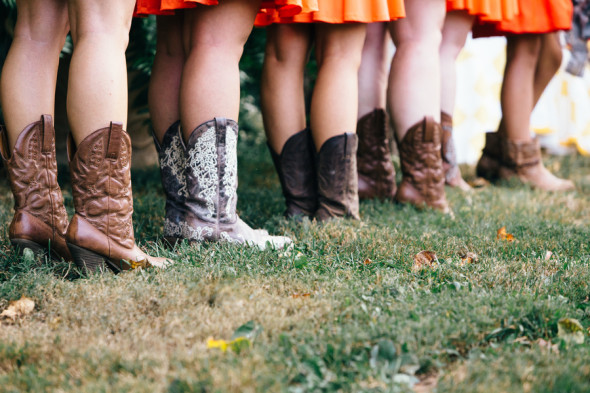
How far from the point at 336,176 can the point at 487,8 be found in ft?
4.07

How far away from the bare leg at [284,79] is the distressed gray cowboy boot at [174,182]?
1.60 ft

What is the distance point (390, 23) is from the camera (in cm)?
268

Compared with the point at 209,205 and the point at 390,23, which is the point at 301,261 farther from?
the point at 390,23

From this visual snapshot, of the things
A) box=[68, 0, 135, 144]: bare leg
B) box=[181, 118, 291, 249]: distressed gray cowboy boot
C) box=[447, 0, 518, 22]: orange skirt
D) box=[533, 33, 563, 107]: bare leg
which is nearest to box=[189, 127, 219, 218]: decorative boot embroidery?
box=[181, 118, 291, 249]: distressed gray cowboy boot

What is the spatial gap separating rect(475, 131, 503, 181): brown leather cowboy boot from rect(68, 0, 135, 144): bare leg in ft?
9.10

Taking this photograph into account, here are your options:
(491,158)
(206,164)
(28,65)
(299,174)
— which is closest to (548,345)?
(206,164)

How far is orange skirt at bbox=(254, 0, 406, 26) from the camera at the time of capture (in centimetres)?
211

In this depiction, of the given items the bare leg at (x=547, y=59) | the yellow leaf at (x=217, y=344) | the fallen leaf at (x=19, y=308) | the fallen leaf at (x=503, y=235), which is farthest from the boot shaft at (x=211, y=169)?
the bare leg at (x=547, y=59)

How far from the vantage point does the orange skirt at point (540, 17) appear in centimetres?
326

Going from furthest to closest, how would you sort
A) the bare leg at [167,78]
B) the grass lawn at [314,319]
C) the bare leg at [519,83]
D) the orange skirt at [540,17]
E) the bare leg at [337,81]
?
the bare leg at [519,83]
the orange skirt at [540,17]
the bare leg at [337,81]
the bare leg at [167,78]
the grass lawn at [314,319]

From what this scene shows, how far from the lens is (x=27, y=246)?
1649 mm

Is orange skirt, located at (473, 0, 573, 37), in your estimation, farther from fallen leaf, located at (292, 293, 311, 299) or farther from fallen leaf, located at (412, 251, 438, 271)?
fallen leaf, located at (292, 293, 311, 299)

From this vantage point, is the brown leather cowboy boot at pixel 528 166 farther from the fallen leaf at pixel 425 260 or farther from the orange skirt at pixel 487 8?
the fallen leaf at pixel 425 260

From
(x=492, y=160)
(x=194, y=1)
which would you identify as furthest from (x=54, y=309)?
(x=492, y=160)
